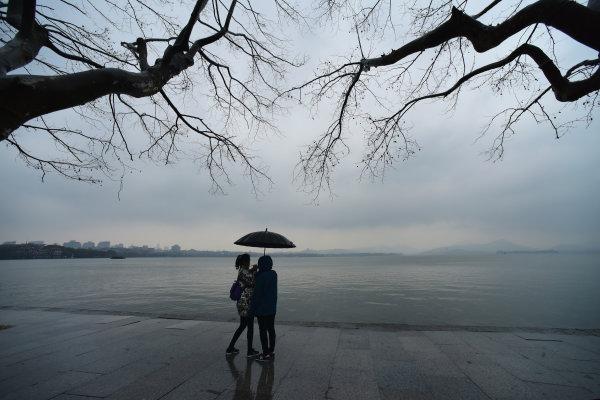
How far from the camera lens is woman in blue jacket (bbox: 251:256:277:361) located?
6121 mm

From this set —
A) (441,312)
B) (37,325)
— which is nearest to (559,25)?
(37,325)

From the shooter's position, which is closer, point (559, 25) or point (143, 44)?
point (559, 25)

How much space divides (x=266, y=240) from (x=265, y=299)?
4.30ft

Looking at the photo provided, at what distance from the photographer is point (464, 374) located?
5.43 metres

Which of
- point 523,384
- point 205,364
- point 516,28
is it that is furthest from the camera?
point 205,364

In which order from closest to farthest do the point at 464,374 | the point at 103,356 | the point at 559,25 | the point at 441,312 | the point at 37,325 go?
the point at 559,25, the point at 464,374, the point at 103,356, the point at 37,325, the point at 441,312

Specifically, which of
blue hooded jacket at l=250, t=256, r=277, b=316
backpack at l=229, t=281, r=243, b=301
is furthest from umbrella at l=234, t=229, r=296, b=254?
backpack at l=229, t=281, r=243, b=301

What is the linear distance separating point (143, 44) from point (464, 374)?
26.5 ft

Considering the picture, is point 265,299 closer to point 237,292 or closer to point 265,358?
point 237,292

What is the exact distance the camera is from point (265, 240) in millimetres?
6859

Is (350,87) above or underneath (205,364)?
above

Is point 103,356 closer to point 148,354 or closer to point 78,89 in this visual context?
point 148,354

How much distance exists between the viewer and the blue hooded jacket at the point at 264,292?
6.11 m

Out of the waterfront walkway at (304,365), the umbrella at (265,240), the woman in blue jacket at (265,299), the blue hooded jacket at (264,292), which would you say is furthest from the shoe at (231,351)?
the umbrella at (265,240)
